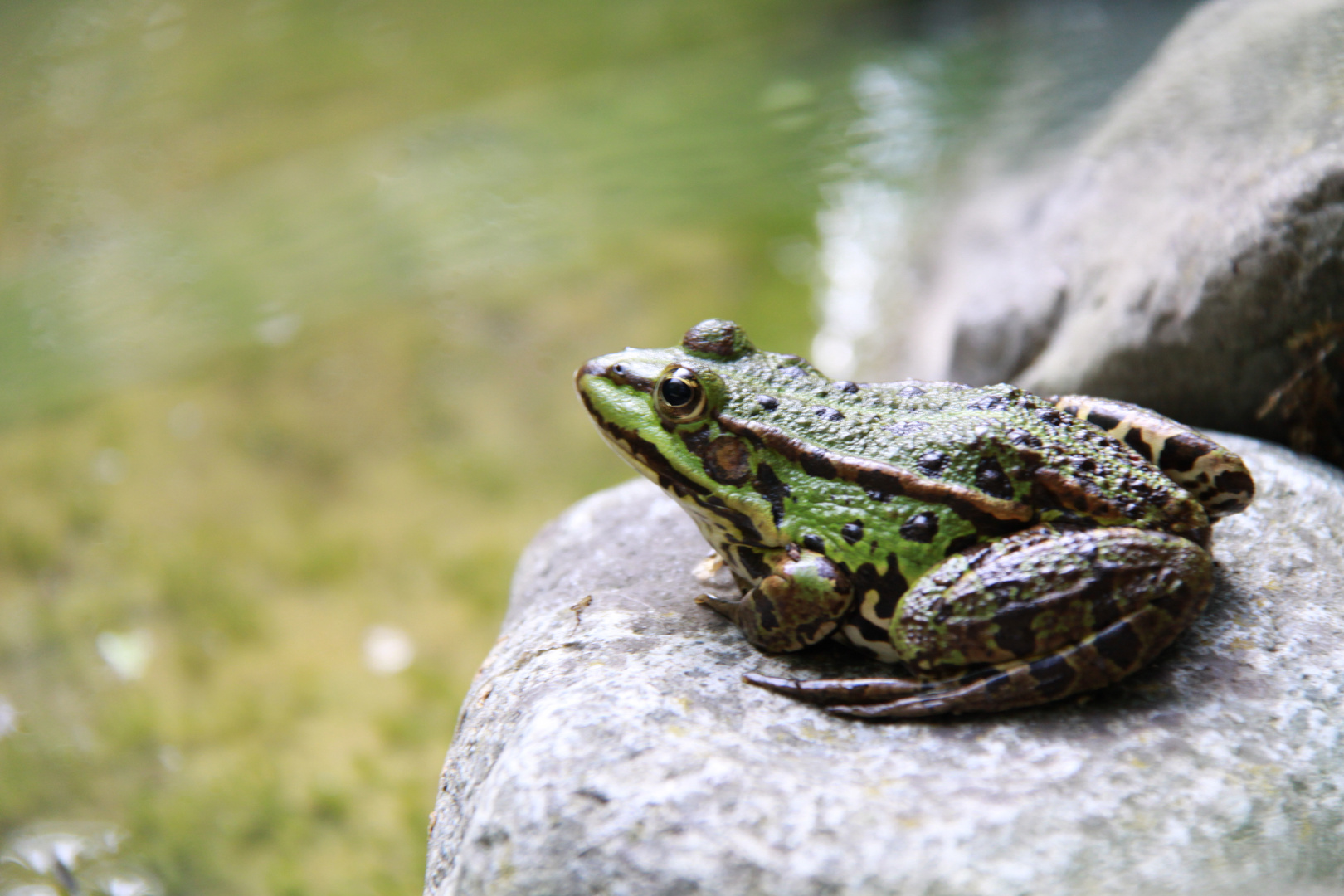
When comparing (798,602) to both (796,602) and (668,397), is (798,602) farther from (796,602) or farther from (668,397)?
(668,397)

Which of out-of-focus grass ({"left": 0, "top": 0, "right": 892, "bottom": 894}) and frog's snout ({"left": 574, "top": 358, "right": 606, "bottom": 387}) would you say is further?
out-of-focus grass ({"left": 0, "top": 0, "right": 892, "bottom": 894})

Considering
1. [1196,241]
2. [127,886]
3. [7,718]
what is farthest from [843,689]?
[7,718]

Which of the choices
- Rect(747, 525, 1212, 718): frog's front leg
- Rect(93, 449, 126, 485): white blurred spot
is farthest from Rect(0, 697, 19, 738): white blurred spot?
Rect(747, 525, 1212, 718): frog's front leg

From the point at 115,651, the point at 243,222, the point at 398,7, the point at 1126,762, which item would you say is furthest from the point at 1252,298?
the point at 398,7

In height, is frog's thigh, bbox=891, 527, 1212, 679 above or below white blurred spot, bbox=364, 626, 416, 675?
above

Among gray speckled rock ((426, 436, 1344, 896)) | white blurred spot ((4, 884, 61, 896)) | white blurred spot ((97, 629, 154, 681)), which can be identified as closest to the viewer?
gray speckled rock ((426, 436, 1344, 896))

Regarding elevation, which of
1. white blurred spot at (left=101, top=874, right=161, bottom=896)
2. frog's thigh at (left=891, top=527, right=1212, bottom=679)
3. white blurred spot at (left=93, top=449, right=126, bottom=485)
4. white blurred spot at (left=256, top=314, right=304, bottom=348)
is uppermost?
frog's thigh at (left=891, top=527, right=1212, bottom=679)

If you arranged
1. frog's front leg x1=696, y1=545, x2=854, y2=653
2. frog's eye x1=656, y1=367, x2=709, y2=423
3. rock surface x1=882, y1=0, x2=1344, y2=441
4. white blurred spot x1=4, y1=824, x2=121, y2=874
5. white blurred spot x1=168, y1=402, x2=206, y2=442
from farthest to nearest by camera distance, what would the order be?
white blurred spot x1=168, y1=402, x2=206, y2=442 < white blurred spot x1=4, y1=824, x2=121, y2=874 < rock surface x1=882, y1=0, x2=1344, y2=441 < frog's eye x1=656, y1=367, x2=709, y2=423 < frog's front leg x1=696, y1=545, x2=854, y2=653

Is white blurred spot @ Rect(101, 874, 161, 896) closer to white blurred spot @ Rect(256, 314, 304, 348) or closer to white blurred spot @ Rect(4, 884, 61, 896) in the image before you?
white blurred spot @ Rect(4, 884, 61, 896)
